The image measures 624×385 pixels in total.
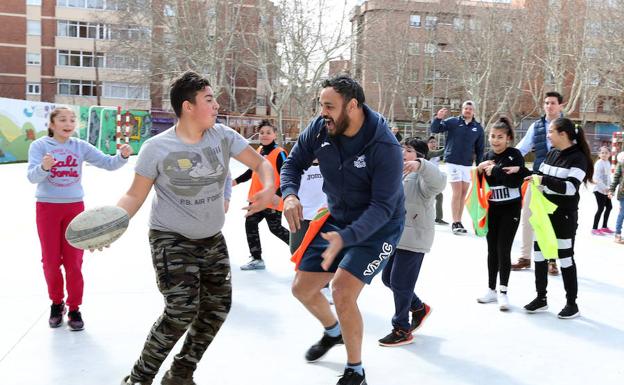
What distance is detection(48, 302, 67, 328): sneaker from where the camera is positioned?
4.38 metres

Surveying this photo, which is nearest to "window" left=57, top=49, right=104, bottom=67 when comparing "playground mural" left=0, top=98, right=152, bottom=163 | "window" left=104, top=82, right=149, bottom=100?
"window" left=104, top=82, right=149, bottom=100

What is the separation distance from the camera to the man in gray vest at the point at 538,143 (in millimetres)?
5918

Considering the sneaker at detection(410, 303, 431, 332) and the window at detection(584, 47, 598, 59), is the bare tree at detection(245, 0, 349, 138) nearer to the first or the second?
the window at detection(584, 47, 598, 59)

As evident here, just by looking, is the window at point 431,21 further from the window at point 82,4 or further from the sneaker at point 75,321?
the sneaker at point 75,321

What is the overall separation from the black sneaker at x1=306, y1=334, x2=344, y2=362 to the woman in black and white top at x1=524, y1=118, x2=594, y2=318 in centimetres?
207

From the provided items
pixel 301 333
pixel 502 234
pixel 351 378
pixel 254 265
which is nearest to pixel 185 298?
pixel 351 378

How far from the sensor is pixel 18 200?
38.5ft

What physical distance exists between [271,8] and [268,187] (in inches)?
1071

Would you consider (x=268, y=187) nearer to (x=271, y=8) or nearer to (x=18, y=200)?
(x=18, y=200)

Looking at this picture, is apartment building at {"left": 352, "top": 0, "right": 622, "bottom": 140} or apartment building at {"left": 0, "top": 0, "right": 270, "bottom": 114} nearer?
apartment building at {"left": 352, "top": 0, "right": 622, "bottom": 140}

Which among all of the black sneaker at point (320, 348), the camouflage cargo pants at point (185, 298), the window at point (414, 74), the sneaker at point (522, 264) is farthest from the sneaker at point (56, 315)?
the window at point (414, 74)

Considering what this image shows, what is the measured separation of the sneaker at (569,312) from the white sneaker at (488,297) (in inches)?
23.1

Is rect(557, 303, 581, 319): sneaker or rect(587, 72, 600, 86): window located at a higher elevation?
rect(587, 72, 600, 86): window

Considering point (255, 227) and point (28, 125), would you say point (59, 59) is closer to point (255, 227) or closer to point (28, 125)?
point (28, 125)
